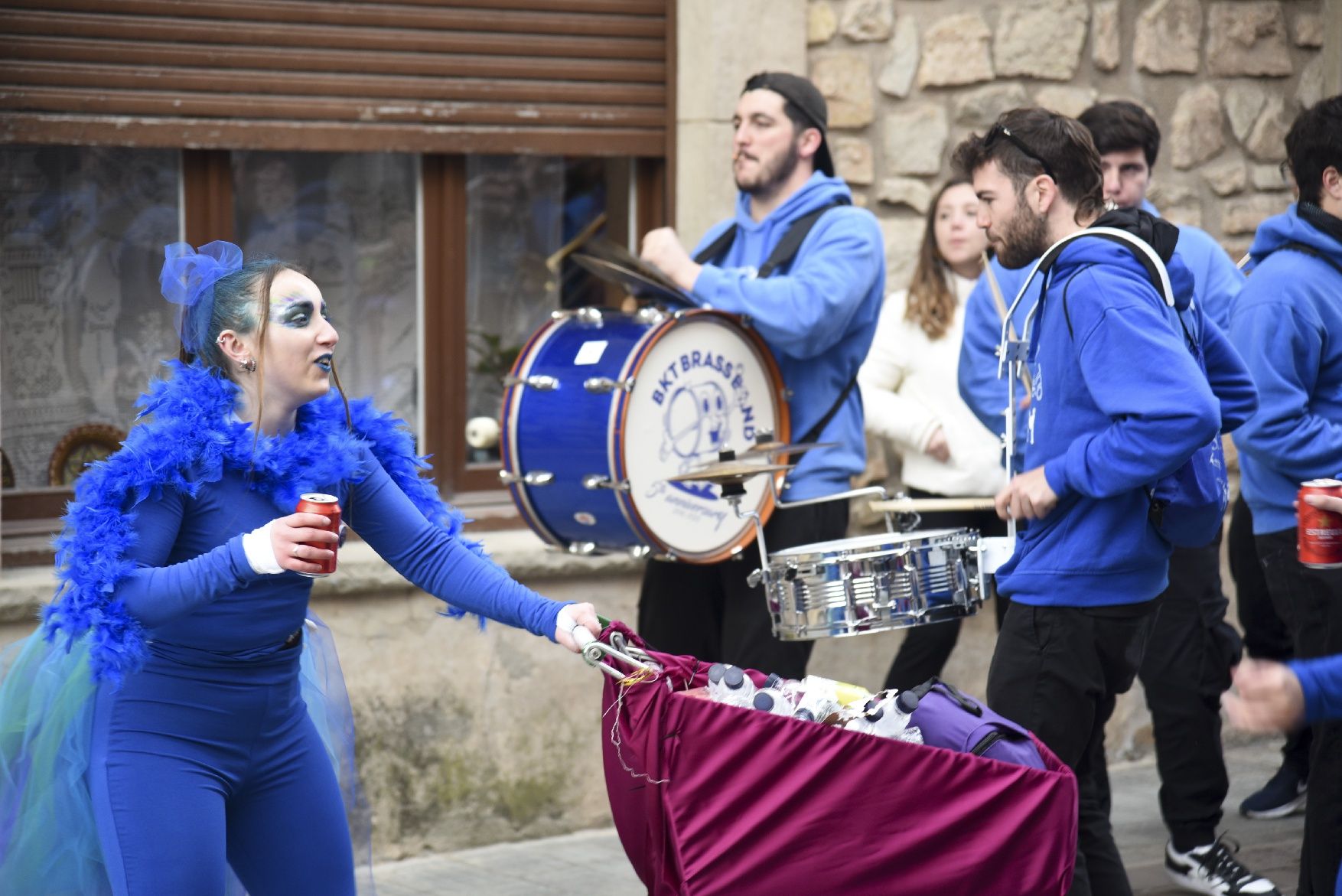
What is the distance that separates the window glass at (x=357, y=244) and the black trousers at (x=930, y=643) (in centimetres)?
170

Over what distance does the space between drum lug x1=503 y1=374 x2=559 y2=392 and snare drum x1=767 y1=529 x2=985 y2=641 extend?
0.91m

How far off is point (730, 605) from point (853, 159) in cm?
180

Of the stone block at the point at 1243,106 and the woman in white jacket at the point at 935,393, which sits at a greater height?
the stone block at the point at 1243,106

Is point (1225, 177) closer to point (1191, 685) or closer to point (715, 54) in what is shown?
point (715, 54)

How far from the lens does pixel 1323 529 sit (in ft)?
10.7

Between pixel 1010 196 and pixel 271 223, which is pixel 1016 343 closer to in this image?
pixel 1010 196

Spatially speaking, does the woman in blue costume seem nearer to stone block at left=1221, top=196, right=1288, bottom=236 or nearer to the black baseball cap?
the black baseball cap

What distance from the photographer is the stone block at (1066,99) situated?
6000 millimetres

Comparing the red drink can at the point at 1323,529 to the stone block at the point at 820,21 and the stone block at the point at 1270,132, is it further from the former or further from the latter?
the stone block at the point at 1270,132

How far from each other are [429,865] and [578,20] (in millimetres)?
2661

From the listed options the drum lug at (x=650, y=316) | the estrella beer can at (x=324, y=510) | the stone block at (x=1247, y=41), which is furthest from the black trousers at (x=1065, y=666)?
the stone block at (x=1247, y=41)

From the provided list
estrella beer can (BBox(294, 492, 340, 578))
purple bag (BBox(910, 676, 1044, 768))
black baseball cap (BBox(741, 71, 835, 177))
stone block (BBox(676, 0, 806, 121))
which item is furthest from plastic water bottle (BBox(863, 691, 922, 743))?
stone block (BBox(676, 0, 806, 121))

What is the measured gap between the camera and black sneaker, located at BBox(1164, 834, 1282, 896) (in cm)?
471

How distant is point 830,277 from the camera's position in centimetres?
458
